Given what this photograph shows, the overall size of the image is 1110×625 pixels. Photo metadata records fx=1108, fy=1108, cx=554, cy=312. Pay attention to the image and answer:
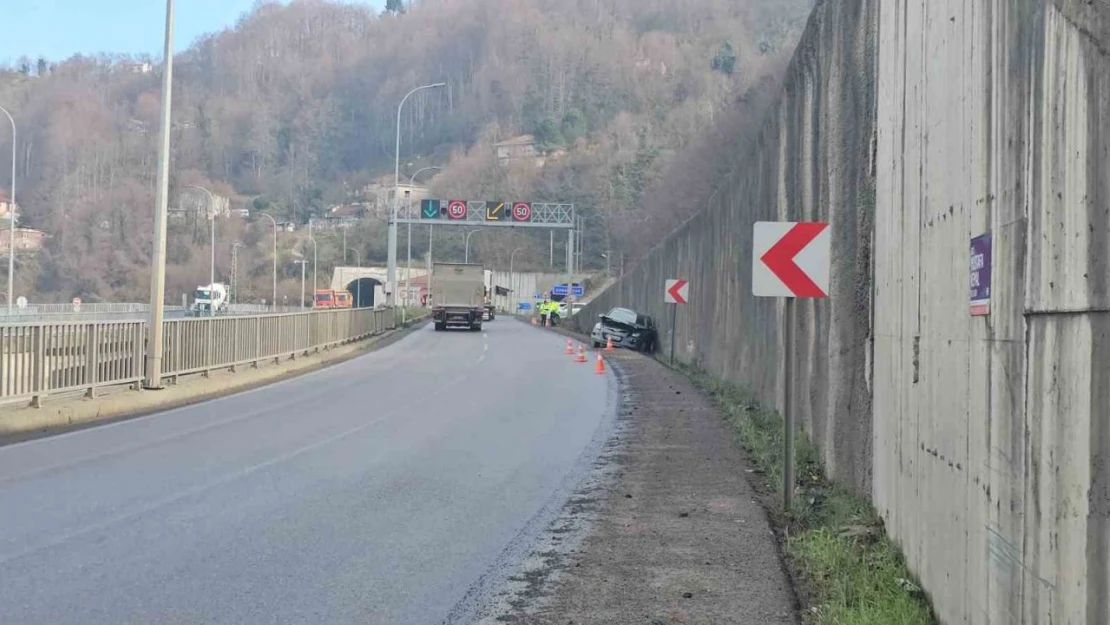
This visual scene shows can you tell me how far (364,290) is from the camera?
383 ft

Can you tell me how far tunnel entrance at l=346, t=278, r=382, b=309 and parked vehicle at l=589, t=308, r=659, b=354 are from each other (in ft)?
241

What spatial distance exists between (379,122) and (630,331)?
127 meters

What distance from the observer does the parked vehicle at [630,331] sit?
38438 millimetres

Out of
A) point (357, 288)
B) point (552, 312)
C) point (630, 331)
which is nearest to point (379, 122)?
point (357, 288)

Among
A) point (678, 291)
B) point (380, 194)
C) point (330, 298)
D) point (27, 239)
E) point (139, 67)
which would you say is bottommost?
point (678, 291)

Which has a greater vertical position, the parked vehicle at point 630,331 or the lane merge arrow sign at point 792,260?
the lane merge arrow sign at point 792,260

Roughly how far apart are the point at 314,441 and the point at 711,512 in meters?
6.15

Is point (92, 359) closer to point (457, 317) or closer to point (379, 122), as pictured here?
point (457, 317)

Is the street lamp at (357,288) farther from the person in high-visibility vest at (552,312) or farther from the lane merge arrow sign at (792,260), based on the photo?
the lane merge arrow sign at (792,260)

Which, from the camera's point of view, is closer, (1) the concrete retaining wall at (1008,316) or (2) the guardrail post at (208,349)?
(1) the concrete retaining wall at (1008,316)

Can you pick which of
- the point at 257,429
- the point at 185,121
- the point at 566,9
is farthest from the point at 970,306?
the point at 566,9

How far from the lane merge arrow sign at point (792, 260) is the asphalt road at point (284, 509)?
260 centimetres

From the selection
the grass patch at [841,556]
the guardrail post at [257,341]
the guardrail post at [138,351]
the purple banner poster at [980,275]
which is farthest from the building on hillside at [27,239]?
the purple banner poster at [980,275]

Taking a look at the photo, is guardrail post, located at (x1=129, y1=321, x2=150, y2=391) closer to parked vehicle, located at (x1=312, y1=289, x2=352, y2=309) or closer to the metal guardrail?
the metal guardrail
